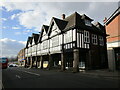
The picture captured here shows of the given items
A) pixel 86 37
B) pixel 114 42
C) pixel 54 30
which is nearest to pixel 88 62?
pixel 86 37

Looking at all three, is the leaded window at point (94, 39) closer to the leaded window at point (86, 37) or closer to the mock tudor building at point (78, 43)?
the mock tudor building at point (78, 43)

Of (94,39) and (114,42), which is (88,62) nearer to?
(94,39)

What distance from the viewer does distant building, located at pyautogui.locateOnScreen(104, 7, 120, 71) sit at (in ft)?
55.7

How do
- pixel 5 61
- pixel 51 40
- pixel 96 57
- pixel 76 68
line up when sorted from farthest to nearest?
pixel 5 61, pixel 51 40, pixel 96 57, pixel 76 68

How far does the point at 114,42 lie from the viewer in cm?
1700

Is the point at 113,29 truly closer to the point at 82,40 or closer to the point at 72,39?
the point at 82,40

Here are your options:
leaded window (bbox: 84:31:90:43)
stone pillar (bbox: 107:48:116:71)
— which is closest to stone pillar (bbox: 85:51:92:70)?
leaded window (bbox: 84:31:90:43)

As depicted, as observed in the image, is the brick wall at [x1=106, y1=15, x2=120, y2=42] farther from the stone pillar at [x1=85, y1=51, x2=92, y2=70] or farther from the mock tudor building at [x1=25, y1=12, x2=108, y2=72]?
the stone pillar at [x1=85, y1=51, x2=92, y2=70]

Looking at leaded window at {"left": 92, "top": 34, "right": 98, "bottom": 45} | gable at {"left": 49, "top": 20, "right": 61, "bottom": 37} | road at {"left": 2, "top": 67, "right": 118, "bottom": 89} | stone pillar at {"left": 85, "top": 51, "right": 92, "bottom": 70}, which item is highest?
gable at {"left": 49, "top": 20, "right": 61, "bottom": 37}

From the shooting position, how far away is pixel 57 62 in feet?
95.8

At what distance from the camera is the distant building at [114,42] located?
55.7 feet

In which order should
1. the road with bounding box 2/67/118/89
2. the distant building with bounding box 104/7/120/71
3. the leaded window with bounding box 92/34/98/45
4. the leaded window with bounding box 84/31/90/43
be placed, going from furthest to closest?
the leaded window with bounding box 92/34/98/45 < the leaded window with bounding box 84/31/90/43 < the distant building with bounding box 104/7/120/71 < the road with bounding box 2/67/118/89

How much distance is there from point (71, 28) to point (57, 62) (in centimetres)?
1093

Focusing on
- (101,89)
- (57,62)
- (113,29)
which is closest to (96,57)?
(113,29)
